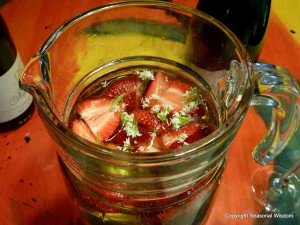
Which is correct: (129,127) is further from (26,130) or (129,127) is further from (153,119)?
(26,130)

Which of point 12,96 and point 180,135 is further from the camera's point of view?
point 12,96

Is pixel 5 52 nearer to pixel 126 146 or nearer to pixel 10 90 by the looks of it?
pixel 10 90

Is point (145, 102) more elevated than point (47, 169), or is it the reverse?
point (145, 102)

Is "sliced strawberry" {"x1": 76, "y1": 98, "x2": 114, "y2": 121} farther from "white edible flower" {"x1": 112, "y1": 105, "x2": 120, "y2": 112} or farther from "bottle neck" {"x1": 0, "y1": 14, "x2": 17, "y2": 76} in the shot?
"bottle neck" {"x1": 0, "y1": 14, "x2": 17, "y2": 76}
